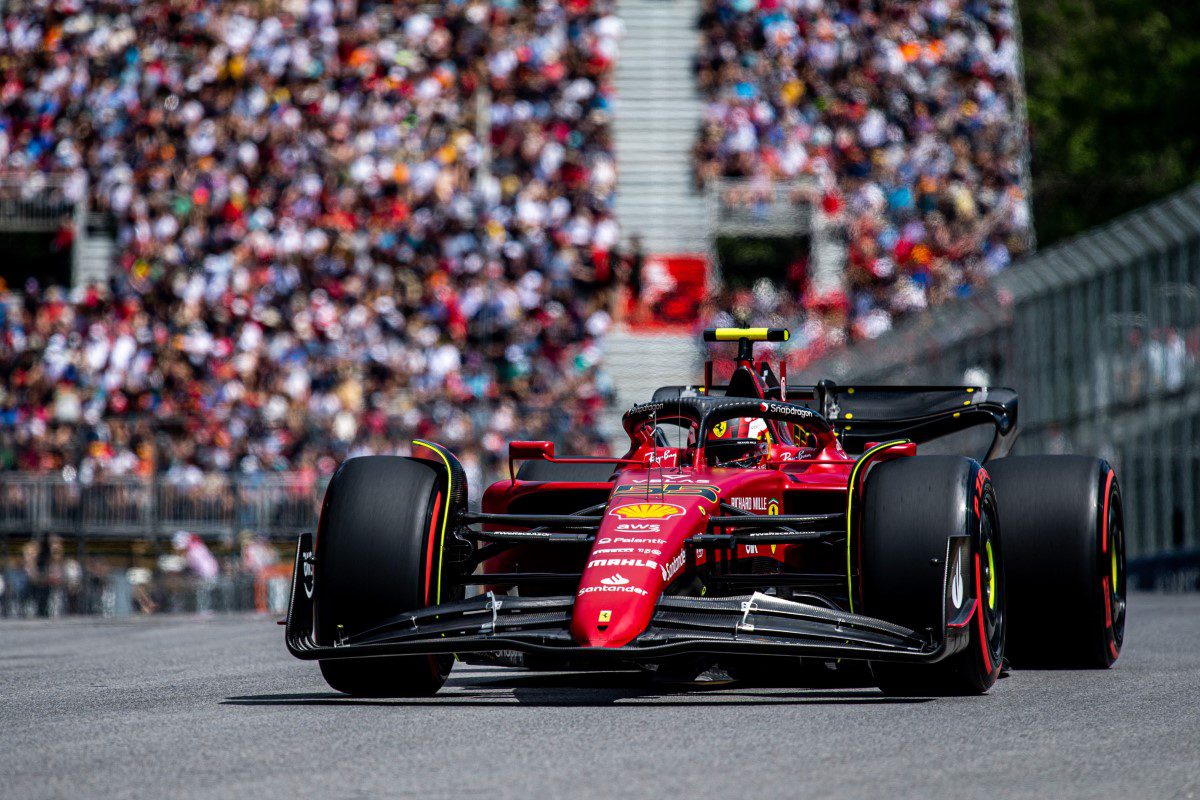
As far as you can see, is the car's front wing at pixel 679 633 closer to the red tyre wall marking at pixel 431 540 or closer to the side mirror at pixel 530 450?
the red tyre wall marking at pixel 431 540

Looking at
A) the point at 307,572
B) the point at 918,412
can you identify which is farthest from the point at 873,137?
the point at 307,572

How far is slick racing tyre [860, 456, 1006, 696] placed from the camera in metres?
6.54

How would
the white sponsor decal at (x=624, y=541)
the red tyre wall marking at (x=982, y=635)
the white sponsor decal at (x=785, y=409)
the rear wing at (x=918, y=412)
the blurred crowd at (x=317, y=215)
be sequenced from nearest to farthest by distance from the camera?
the white sponsor decal at (x=624, y=541), the red tyre wall marking at (x=982, y=635), the white sponsor decal at (x=785, y=409), the rear wing at (x=918, y=412), the blurred crowd at (x=317, y=215)

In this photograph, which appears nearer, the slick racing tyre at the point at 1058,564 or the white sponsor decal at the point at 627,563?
the white sponsor decal at the point at 627,563

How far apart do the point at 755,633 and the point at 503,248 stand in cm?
2127

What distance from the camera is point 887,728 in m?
5.81

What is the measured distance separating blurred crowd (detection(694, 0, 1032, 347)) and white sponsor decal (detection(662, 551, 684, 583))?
20931 millimetres

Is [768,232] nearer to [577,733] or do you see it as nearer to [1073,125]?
[1073,125]

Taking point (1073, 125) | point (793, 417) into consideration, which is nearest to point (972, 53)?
point (1073, 125)

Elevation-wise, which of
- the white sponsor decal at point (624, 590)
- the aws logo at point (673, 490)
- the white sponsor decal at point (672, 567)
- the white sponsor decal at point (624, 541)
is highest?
the aws logo at point (673, 490)

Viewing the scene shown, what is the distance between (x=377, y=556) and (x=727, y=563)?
128 cm

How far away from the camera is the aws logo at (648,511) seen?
6.88 meters

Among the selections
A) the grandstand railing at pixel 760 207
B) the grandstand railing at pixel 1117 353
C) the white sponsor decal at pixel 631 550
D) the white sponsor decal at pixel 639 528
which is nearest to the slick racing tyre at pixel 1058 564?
the white sponsor decal at pixel 639 528

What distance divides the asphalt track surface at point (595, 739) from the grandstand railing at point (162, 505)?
1137cm
